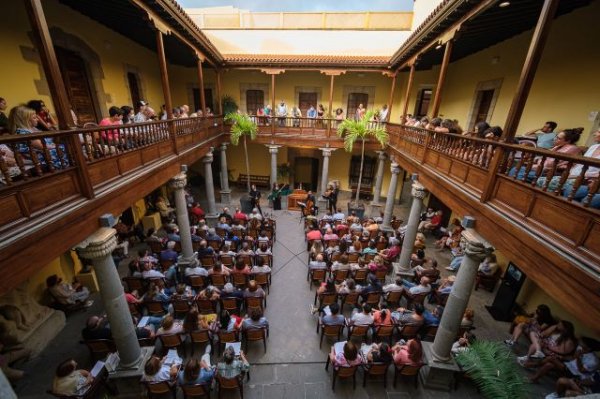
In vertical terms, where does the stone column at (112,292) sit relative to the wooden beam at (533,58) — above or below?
below

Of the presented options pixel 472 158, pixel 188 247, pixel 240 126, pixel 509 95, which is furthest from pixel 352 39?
pixel 188 247

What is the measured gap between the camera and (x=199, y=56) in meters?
9.73

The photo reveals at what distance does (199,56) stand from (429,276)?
1130 centimetres

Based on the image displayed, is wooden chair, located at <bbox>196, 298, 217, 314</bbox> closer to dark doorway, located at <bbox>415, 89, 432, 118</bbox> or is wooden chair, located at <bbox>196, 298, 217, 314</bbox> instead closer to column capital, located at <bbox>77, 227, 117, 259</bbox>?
column capital, located at <bbox>77, 227, 117, 259</bbox>

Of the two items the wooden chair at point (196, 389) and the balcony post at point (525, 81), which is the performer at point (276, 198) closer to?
the wooden chair at point (196, 389)

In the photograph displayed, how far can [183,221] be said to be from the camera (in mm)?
7977

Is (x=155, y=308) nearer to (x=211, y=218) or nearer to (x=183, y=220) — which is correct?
(x=183, y=220)

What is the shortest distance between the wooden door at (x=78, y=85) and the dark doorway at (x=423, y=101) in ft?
49.2

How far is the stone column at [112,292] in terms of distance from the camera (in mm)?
→ 3967

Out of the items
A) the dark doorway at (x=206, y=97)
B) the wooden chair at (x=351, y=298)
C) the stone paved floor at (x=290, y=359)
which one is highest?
the dark doorway at (x=206, y=97)

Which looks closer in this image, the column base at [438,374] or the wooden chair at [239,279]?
the column base at [438,374]

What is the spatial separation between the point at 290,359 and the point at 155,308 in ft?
11.8

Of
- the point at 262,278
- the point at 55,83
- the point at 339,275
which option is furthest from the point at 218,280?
the point at 55,83

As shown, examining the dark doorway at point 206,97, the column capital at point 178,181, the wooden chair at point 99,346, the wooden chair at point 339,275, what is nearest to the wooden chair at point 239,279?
the wooden chair at point 339,275
